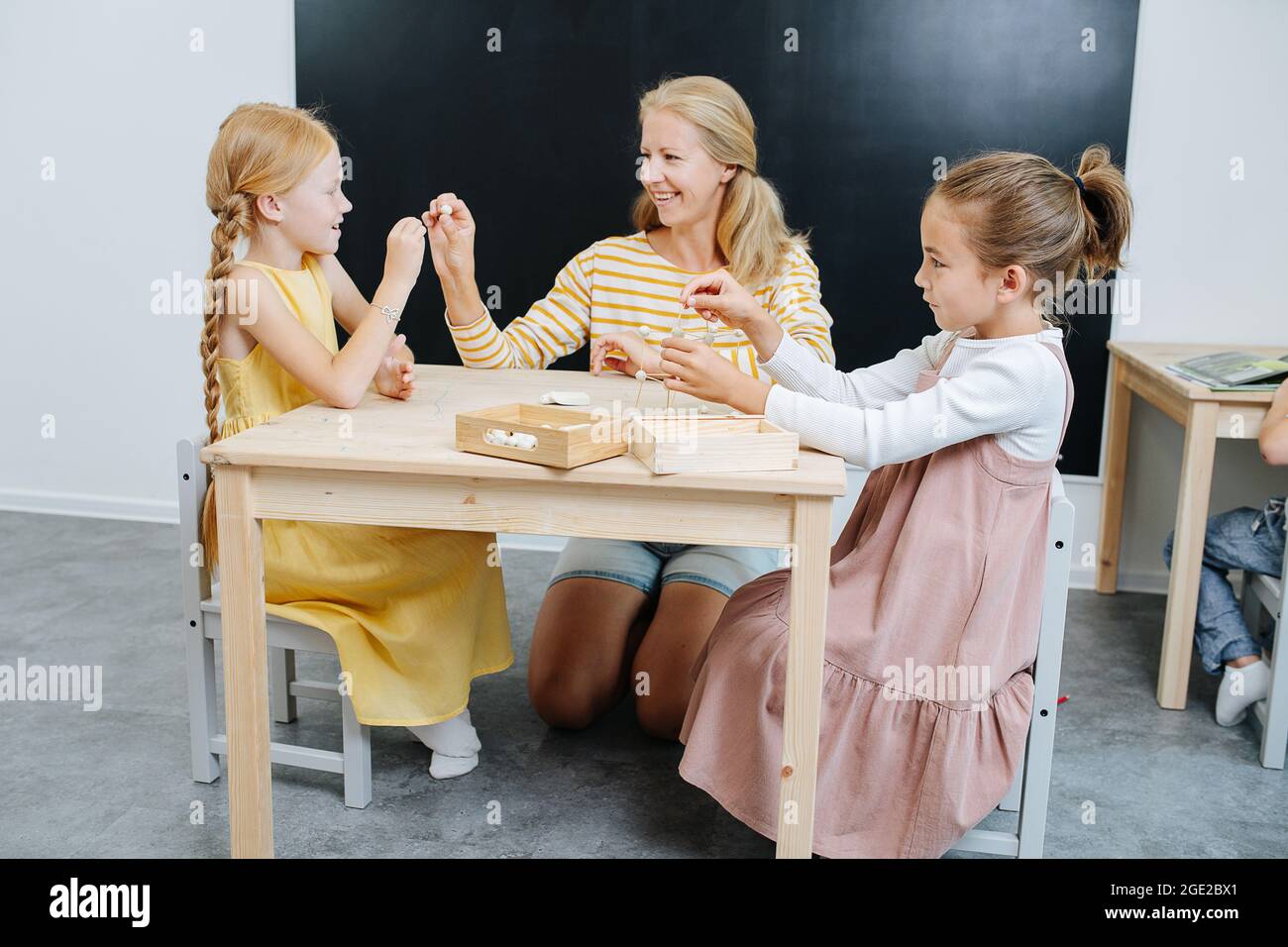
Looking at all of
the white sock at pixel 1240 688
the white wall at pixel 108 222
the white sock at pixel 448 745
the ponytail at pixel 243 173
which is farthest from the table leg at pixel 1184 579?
the white wall at pixel 108 222

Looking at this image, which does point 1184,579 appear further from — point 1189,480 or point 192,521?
point 192,521

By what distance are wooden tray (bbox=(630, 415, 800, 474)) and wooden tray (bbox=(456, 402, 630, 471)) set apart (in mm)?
64

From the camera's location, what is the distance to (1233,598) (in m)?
2.72

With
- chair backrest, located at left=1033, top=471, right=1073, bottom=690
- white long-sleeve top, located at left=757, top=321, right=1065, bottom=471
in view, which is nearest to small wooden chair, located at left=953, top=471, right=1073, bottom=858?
chair backrest, located at left=1033, top=471, right=1073, bottom=690

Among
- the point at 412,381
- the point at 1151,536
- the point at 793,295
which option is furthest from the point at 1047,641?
the point at 1151,536

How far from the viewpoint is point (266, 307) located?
2057mm

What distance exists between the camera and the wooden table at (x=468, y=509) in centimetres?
163

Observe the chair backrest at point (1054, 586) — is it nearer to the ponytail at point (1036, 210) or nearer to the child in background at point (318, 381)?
the ponytail at point (1036, 210)

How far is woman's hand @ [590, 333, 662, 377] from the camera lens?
233 cm

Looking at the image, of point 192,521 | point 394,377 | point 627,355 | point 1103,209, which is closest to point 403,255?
point 394,377

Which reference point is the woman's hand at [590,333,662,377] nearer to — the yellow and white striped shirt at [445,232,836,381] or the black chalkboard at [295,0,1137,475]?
the yellow and white striped shirt at [445,232,836,381]

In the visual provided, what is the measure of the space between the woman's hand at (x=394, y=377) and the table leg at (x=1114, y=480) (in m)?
2.10

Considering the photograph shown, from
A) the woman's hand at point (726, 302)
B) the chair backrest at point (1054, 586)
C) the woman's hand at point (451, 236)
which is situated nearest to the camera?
the chair backrest at point (1054, 586)
